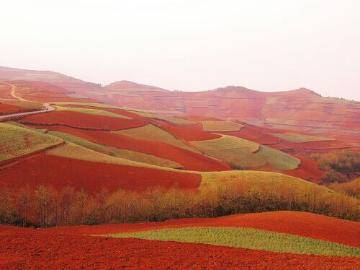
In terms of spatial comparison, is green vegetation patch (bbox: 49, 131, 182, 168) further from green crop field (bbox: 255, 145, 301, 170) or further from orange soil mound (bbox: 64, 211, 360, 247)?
green crop field (bbox: 255, 145, 301, 170)

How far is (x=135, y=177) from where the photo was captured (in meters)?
59.6

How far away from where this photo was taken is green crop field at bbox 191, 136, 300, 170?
347 feet

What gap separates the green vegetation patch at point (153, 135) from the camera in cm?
10047

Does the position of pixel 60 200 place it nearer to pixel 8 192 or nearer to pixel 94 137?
pixel 8 192

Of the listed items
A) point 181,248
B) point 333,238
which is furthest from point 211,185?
point 181,248

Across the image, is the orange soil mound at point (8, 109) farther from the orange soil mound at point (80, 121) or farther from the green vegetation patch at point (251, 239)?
the green vegetation patch at point (251, 239)

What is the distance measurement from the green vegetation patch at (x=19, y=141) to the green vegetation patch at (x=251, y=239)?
2927 cm

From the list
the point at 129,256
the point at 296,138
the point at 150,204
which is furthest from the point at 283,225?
the point at 296,138

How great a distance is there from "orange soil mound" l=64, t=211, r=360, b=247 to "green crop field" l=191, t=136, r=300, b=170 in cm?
5711

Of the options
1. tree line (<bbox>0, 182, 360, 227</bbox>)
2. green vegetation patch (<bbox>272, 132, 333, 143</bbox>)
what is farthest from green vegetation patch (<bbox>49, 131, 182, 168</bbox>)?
green vegetation patch (<bbox>272, 132, 333, 143</bbox>)

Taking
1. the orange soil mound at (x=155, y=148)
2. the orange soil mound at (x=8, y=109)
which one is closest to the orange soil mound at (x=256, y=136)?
the orange soil mound at (x=155, y=148)

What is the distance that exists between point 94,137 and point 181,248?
5901 centimetres

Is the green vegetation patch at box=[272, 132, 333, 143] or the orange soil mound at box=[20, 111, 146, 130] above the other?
the orange soil mound at box=[20, 111, 146, 130]

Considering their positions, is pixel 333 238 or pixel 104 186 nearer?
pixel 333 238
